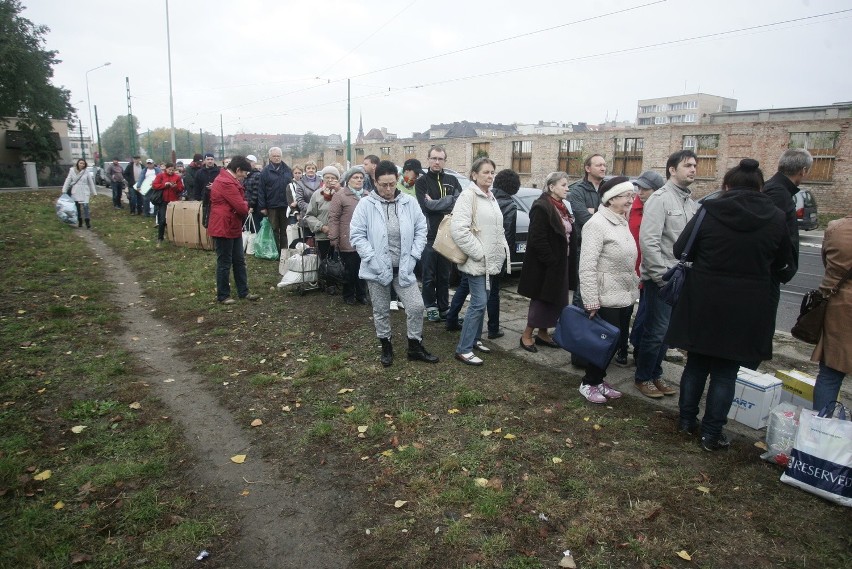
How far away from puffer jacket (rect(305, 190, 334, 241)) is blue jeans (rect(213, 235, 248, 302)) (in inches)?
40.2

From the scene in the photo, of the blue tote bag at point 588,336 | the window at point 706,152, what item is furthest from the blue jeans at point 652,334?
the window at point 706,152

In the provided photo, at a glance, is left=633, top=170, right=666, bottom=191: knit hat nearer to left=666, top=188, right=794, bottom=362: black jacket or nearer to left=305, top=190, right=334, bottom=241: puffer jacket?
left=666, top=188, right=794, bottom=362: black jacket

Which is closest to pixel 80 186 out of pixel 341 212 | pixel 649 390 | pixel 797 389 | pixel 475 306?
pixel 341 212

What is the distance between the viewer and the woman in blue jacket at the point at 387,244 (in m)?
5.05

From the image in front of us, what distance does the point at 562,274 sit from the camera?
17.5 ft

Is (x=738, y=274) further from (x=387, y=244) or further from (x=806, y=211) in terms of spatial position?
(x=806, y=211)

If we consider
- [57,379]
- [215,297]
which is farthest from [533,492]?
[215,297]

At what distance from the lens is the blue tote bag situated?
14.0 feet

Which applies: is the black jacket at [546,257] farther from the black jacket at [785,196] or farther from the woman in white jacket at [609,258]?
the black jacket at [785,196]

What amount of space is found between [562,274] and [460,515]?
9.50 feet

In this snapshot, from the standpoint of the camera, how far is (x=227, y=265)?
770 centimetres

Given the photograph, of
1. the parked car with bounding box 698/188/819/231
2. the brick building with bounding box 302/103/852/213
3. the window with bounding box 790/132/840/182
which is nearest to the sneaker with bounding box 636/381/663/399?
the parked car with bounding box 698/188/819/231

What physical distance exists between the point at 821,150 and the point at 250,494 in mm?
27960

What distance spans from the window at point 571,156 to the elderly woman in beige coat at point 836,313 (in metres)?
30.1
